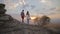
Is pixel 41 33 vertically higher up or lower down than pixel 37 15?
lower down

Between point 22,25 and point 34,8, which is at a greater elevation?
point 34,8

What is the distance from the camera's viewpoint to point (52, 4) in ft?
14.0

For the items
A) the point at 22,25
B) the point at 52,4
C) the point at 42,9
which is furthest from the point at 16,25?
the point at 52,4

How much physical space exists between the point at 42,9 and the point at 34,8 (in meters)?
0.22

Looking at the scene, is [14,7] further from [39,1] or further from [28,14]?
[39,1]

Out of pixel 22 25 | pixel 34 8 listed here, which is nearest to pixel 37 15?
pixel 34 8

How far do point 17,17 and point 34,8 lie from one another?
1.70 ft

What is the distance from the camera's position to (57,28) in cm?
407

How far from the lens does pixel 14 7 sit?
4262 millimetres

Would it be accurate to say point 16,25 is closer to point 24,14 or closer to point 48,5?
point 24,14

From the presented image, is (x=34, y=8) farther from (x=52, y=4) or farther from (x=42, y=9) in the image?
(x=52, y=4)

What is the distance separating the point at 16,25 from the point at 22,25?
0.52 ft

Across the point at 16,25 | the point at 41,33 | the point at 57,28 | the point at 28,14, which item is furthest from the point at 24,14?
the point at 57,28

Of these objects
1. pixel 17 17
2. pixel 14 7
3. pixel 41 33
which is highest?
pixel 14 7
